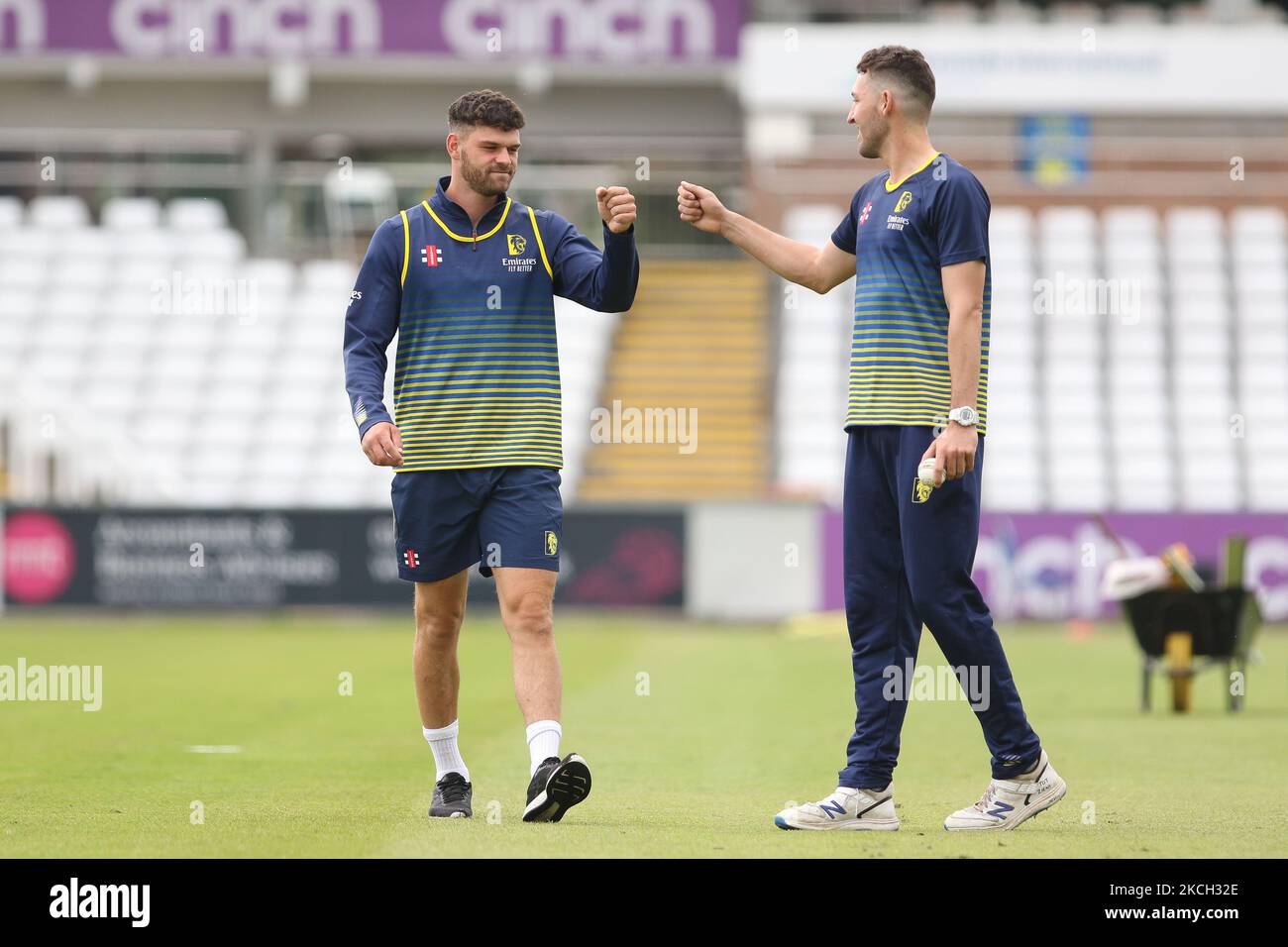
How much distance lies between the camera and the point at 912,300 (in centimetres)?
687

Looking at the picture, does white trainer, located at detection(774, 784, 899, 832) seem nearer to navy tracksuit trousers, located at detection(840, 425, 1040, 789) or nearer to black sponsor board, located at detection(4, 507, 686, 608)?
navy tracksuit trousers, located at detection(840, 425, 1040, 789)

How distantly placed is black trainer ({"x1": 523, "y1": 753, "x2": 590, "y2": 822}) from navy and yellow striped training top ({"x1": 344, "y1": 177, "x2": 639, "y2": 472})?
1071mm

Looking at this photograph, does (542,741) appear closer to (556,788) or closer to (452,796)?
(556,788)

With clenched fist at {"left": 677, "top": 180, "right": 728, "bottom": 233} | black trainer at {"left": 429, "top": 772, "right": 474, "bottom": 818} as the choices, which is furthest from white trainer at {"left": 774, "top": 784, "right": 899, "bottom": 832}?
clenched fist at {"left": 677, "top": 180, "right": 728, "bottom": 233}

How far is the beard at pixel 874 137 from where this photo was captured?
696 cm

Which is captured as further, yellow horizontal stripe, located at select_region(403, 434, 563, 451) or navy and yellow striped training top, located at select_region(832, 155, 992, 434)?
yellow horizontal stripe, located at select_region(403, 434, 563, 451)

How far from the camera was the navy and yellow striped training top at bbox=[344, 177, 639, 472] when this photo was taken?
7.11 meters

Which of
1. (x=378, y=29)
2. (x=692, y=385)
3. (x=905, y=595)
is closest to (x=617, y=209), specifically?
(x=905, y=595)

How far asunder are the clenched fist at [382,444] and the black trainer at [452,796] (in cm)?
122

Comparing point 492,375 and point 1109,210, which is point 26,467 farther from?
point 492,375

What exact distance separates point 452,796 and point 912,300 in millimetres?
2381

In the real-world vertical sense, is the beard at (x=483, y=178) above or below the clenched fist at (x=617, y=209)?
above

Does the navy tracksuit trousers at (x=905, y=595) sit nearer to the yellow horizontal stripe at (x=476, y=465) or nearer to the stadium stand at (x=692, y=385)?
the yellow horizontal stripe at (x=476, y=465)

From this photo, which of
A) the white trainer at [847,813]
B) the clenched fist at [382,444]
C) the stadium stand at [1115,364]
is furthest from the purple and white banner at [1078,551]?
the clenched fist at [382,444]
